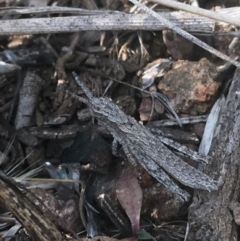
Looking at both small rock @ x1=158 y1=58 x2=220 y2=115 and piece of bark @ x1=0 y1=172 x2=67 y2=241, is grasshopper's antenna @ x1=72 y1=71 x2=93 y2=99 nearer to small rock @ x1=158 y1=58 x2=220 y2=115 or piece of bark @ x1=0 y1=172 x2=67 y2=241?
small rock @ x1=158 y1=58 x2=220 y2=115

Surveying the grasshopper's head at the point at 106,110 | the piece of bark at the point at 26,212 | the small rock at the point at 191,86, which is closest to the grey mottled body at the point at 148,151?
the grasshopper's head at the point at 106,110

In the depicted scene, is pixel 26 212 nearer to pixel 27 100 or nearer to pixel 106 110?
pixel 106 110

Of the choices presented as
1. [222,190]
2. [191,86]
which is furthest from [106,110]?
[222,190]

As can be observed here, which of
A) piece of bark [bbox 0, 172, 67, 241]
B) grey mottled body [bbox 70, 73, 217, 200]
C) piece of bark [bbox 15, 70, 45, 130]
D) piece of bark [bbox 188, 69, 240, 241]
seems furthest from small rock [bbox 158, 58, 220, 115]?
piece of bark [bbox 0, 172, 67, 241]

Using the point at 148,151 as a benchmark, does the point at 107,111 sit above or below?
above

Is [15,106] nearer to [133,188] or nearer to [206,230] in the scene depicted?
[133,188]

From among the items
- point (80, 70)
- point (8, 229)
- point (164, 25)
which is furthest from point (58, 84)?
point (8, 229)

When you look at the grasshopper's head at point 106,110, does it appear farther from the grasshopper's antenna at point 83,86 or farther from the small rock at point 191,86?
the small rock at point 191,86
